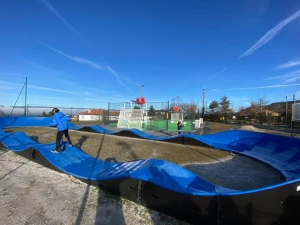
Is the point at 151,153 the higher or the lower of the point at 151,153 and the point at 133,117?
the lower

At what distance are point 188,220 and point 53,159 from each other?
184 inches

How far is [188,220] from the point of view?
11.2ft

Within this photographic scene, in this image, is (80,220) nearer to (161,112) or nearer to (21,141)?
(21,141)

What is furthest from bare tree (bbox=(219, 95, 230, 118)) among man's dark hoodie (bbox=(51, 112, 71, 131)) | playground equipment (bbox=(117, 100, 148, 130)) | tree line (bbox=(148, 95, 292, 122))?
man's dark hoodie (bbox=(51, 112, 71, 131))

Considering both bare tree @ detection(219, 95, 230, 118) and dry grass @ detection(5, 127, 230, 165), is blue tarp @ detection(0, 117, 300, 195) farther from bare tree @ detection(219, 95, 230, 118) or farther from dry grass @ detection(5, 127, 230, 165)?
bare tree @ detection(219, 95, 230, 118)

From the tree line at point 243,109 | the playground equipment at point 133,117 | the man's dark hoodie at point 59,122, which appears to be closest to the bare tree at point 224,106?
the tree line at point 243,109

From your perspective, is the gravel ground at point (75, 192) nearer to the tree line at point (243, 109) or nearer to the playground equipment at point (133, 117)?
the playground equipment at point (133, 117)

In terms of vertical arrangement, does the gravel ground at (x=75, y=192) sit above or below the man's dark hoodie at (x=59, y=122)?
below

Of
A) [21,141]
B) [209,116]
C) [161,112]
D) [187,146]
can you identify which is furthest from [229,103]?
[21,141]

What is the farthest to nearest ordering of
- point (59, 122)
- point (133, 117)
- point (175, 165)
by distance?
point (133, 117), point (59, 122), point (175, 165)

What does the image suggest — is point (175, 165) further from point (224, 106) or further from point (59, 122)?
point (224, 106)

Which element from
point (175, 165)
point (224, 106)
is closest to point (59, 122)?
point (175, 165)

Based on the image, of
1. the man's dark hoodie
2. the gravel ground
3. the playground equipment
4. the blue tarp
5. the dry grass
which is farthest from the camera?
the playground equipment

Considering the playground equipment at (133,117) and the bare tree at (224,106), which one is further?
the bare tree at (224,106)
